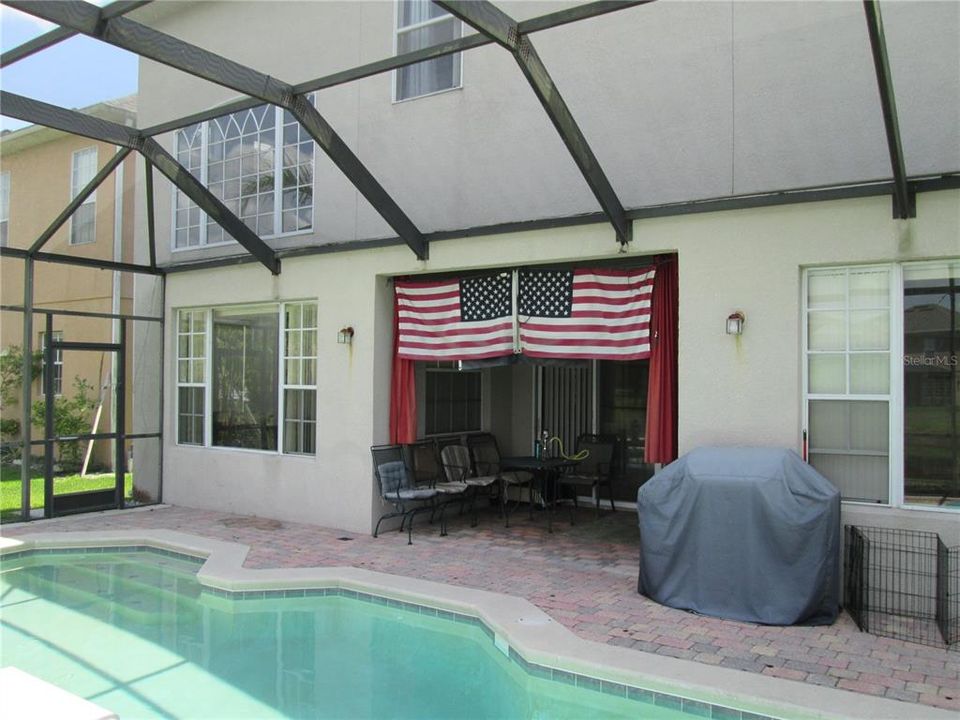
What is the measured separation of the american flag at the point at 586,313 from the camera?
24.1ft

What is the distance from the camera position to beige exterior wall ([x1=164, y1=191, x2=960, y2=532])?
20.0ft

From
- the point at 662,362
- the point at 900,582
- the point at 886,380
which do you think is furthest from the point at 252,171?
the point at 900,582

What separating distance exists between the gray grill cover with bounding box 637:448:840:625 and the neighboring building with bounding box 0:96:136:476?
8.36m

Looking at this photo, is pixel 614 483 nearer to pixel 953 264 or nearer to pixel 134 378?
pixel 953 264

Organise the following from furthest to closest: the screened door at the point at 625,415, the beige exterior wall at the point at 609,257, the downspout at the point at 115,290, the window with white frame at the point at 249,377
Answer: the downspout at the point at 115,290 → the screened door at the point at 625,415 → the window with white frame at the point at 249,377 → the beige exterior wall at the point at 609,257

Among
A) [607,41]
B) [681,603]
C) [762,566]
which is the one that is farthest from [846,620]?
[607,41]

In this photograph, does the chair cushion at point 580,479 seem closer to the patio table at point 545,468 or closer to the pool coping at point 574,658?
the patio table at point 545,468

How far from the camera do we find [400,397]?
29.5ft

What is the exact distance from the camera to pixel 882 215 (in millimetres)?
5895

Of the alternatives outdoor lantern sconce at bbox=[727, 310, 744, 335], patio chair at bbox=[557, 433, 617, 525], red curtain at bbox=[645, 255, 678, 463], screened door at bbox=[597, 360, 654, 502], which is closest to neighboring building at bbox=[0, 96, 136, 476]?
patio chair at bbox=[557, 433, 617, 525]

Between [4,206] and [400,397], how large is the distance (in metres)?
7.64

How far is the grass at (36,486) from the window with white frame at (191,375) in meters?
1.39

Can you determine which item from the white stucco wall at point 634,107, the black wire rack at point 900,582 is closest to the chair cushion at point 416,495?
the white stucco wall at point 634,107

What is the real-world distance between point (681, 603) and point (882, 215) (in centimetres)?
349
